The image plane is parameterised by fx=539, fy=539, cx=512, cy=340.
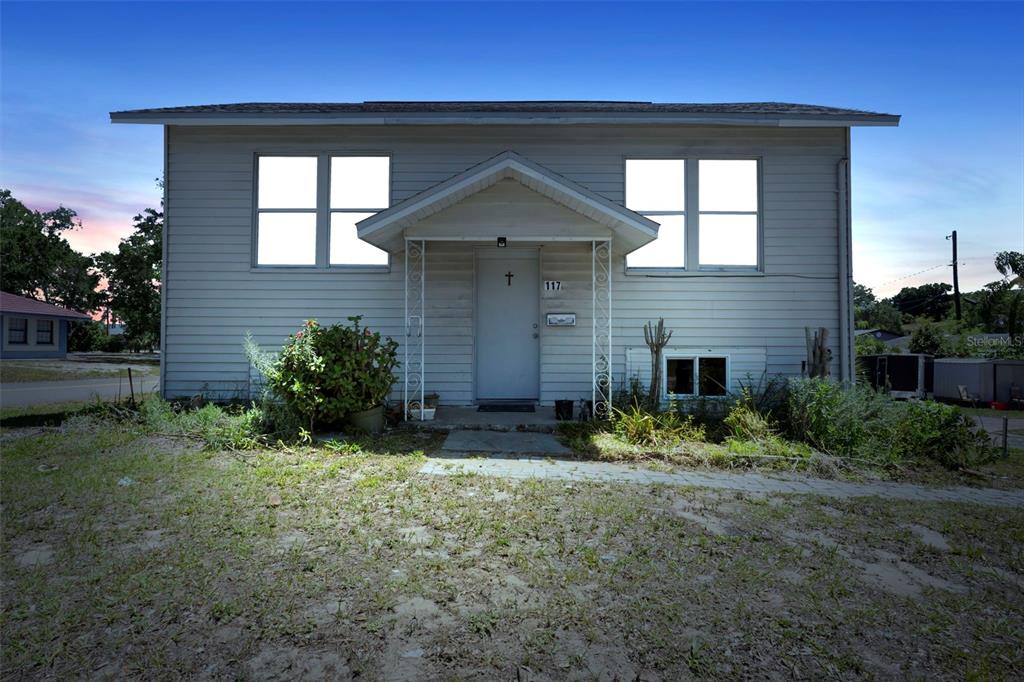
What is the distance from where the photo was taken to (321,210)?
9.08 m

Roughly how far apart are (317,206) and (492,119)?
327 centimetres

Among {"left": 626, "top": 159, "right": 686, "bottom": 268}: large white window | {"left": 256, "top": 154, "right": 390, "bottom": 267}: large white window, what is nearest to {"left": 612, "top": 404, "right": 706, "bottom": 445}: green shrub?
{"left": 626, "top": 159, "right": 686, "bottom": 268}: large white window

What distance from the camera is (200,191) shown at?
8984mm

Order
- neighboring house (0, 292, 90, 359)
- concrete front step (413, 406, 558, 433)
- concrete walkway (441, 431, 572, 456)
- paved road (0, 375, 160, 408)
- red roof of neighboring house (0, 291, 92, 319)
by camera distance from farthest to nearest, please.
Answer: neighboring house (0, 292, 90, 359) < red roof of neighboring house (0, 291, 92, 319) < paved road (0, 375, 160, 408) < concrete front step (413, 406, 558, 433) < concrete walkway (441, 431, 572, 456)

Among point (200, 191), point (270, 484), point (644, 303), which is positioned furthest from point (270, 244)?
point (644, 303)

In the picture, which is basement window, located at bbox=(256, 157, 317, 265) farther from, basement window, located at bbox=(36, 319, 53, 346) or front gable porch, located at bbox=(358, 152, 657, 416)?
basement window, located at bbox=(36, 319, 53, 346)

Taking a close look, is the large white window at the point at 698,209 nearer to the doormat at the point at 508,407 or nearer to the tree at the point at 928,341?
the doormat at the point at 508,407

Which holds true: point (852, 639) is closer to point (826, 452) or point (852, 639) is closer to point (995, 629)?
point (995, 629)

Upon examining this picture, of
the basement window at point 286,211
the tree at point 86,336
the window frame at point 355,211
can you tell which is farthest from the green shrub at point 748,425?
Answer: the tree at point 86,336

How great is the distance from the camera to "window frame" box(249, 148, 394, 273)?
8.99 meters

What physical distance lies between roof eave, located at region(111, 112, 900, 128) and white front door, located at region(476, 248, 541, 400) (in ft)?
7.12

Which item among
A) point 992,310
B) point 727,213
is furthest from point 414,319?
point 992,310

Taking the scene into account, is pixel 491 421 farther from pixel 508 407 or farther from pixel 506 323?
pixel 506 323

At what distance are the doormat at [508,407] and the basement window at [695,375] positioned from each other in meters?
2.34
